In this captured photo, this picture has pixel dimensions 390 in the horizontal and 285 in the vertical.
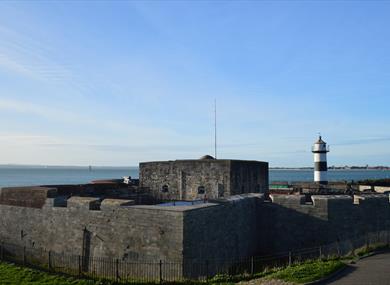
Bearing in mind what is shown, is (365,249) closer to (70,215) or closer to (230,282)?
(230,282)

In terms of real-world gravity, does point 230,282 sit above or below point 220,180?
below

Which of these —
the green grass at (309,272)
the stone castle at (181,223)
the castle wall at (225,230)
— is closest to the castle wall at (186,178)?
the stone castle at (181,223)

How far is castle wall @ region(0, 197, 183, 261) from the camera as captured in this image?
12.6 meters

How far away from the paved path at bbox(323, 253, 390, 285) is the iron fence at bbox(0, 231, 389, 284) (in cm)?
149

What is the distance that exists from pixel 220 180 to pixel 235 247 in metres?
7.65

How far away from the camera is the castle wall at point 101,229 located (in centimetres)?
1255

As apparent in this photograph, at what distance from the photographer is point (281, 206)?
54.9 ft

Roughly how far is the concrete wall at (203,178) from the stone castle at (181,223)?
4234 mm

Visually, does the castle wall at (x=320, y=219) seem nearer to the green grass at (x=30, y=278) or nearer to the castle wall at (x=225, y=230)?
the castle wall at (x=225, y=230)

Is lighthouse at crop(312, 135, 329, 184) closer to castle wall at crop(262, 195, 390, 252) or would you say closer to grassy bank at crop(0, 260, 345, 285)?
castle wall at crop(262, 195, 390, 252)

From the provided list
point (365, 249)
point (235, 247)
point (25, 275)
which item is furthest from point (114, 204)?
point (365, 249)

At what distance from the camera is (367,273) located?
420 inches

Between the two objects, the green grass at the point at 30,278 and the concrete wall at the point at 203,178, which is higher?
the concrete wall at the point at 203,178

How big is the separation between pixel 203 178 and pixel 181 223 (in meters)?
11.0
